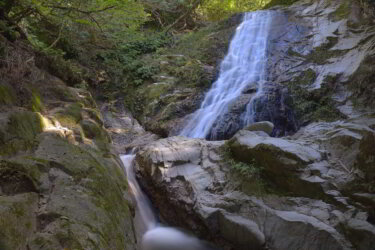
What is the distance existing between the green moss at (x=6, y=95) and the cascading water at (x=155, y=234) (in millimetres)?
2732

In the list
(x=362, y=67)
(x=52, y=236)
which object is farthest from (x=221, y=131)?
(x=52, y=236)

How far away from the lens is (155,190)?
6176 millimetres

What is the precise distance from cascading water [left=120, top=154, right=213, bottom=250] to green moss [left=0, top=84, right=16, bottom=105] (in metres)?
2.73

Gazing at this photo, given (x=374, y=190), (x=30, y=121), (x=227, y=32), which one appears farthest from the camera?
(x=227, y=32)

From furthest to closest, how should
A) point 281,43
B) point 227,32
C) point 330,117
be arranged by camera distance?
point 227,32 → point 281,43 → point 330,117

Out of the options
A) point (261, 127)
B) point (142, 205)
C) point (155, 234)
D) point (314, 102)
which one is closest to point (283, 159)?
point (261, 127)

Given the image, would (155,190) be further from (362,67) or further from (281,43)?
(281,43)

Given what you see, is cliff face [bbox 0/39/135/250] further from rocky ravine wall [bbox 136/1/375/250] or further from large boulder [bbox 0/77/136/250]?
rocky ravine wall [bbox 136/1/375/250]

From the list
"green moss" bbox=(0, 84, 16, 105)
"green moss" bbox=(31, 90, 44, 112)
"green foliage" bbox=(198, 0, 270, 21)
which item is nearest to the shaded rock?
"green moss" bbox=(31, 90, 44, 112)

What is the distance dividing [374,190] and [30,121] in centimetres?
520

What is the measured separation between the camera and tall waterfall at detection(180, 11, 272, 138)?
29.2ft

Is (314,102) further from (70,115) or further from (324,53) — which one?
(70,115)

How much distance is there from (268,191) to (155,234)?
2.15 metres

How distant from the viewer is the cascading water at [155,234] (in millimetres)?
5270
